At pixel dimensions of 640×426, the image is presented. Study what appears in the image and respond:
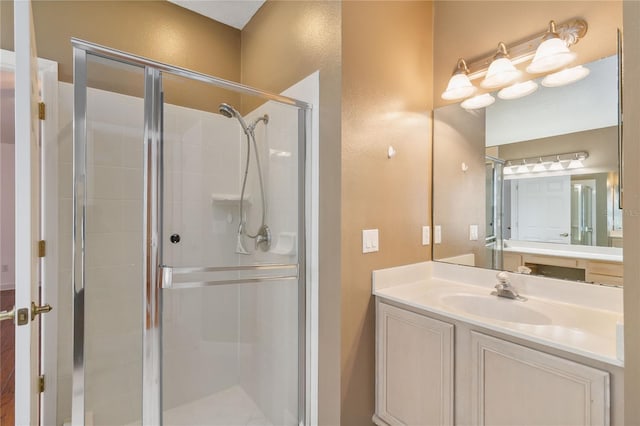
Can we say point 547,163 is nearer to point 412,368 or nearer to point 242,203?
point 412,368

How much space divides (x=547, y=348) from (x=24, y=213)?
1868 mm

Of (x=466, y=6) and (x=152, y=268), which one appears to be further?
→ (x=466, y=6)

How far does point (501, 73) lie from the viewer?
1.56 m

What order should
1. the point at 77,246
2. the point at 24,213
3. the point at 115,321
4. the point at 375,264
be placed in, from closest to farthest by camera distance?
the point at 24,213, the point at 77,246, the point at 115,321, the point at 375,264

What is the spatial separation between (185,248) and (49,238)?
2.37 feet

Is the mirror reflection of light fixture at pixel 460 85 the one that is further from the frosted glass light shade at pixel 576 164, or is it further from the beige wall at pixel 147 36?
the beige wall at pixel 147 36

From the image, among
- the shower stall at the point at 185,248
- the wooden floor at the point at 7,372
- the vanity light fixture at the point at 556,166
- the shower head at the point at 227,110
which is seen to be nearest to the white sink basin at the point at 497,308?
the vanity light fixture at the point at 556,166

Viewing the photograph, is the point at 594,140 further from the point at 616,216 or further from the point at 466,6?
the point at 466,6

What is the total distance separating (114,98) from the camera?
1.33 meters

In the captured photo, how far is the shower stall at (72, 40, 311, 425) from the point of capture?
4.19 ft

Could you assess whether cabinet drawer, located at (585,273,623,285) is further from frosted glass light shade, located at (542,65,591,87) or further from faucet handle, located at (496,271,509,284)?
frosted glass light shade, located at (542,65,591,87)

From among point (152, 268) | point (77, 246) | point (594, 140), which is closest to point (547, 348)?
point (594, 140)

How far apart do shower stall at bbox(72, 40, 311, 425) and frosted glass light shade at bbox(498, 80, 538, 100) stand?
110 cm

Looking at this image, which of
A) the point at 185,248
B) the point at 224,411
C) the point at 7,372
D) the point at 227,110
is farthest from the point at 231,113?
the point at 7,372
